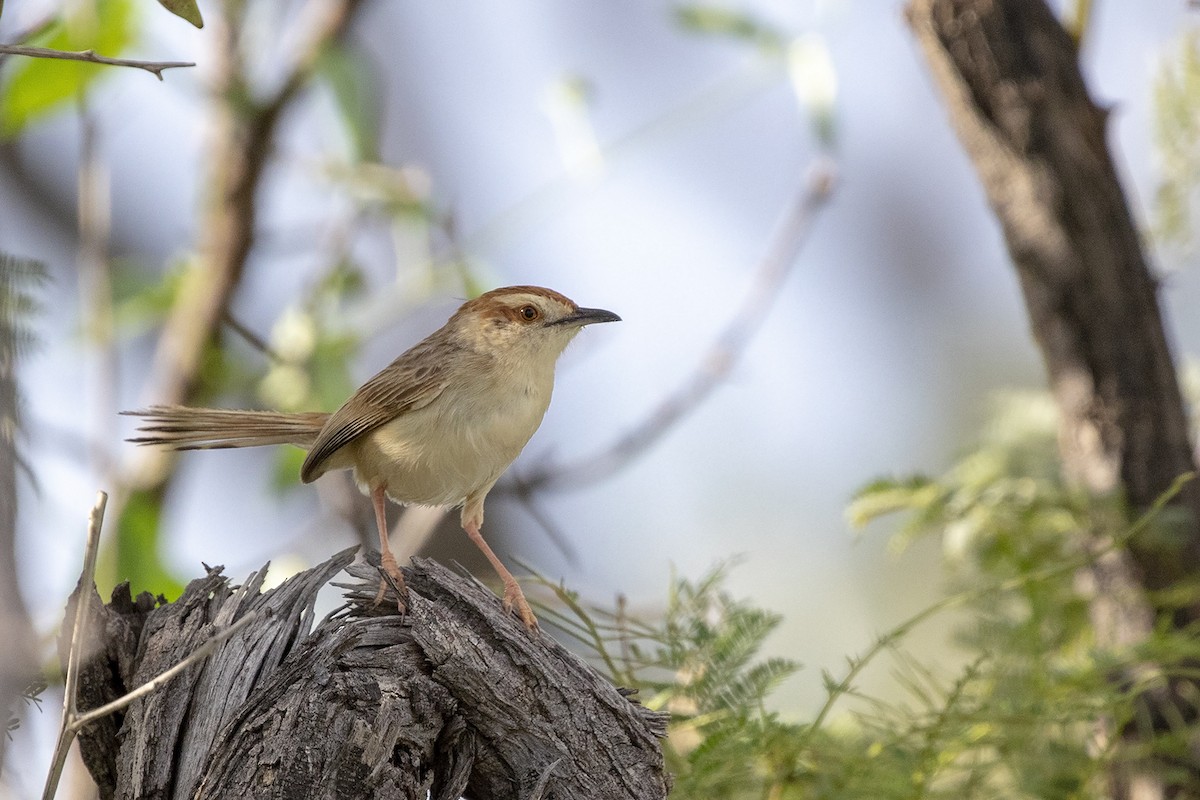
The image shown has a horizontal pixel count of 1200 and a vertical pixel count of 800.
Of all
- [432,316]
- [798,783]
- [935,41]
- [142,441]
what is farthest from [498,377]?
Result: [432,316]

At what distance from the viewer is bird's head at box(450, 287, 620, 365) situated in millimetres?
4262

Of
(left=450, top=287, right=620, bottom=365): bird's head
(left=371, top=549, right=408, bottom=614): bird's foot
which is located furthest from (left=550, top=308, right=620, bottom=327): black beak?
(left=371, top=549, right=408, bottom=614): bird's foot

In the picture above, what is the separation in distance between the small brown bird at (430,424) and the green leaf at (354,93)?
1663mm

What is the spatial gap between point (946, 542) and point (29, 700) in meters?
3.11

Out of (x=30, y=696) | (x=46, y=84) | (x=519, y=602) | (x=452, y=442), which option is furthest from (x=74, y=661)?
(x=46, y=84)

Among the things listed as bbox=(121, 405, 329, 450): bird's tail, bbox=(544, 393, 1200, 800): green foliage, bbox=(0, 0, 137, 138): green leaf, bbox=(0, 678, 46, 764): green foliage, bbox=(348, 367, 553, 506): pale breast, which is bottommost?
bbox=(544, 393, 1200, 800): green foliage

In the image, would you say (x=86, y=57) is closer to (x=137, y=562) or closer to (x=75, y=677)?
(x=75, y=677)

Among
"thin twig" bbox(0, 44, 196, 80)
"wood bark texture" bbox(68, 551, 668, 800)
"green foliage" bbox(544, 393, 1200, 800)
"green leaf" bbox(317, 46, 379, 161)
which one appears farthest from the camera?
"green leaf" bbox(317, 46, 379, 161)

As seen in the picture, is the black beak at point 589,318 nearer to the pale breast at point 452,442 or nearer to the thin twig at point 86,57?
the pale breast at point 452,442

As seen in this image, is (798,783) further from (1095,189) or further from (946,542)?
(1095,189)

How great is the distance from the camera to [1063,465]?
4.39m

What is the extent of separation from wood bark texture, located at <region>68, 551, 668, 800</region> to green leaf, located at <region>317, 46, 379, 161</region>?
331 cm

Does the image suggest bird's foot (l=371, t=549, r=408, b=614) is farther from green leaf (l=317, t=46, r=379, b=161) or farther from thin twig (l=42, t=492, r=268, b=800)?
green leaf (l=317, t=46, r=379, b=161)

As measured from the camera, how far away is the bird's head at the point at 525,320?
426 centimetres
